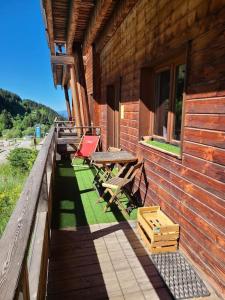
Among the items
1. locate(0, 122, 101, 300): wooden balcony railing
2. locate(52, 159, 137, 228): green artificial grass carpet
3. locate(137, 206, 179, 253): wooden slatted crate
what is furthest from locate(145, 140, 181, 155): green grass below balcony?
locate(0, 122, 101, 300): wooden balcony railing

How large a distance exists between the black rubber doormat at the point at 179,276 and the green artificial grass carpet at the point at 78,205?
1.05 metres

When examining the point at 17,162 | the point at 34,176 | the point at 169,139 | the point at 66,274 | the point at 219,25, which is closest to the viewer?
the point at 34,176

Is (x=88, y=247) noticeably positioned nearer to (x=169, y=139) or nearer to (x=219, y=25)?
(x=169, y=139)

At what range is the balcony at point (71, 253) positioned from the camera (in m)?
1.02

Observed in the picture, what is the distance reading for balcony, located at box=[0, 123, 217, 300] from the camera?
102cm

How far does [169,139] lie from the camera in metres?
3.40

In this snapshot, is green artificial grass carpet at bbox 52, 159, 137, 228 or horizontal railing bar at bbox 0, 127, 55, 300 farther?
green artificial grass carpet at bbox 52, 159, 137, 228

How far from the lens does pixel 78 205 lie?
13.9 feet

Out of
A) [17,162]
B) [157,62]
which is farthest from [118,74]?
[17,162]

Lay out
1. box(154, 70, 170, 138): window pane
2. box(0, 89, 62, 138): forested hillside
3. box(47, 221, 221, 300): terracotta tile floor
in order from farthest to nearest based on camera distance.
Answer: box(0, 89, 62, 138): forested hillside, box(154, 70, 170, 138): window pane, box(47, 221, 221, 300): terracotta tile floor

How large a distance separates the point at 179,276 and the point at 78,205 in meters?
2.20

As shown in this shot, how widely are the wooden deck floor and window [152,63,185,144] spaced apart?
4.74 ft

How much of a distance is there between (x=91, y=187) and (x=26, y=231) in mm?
4131

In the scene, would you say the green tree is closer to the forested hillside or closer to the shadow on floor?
the forested hillside
